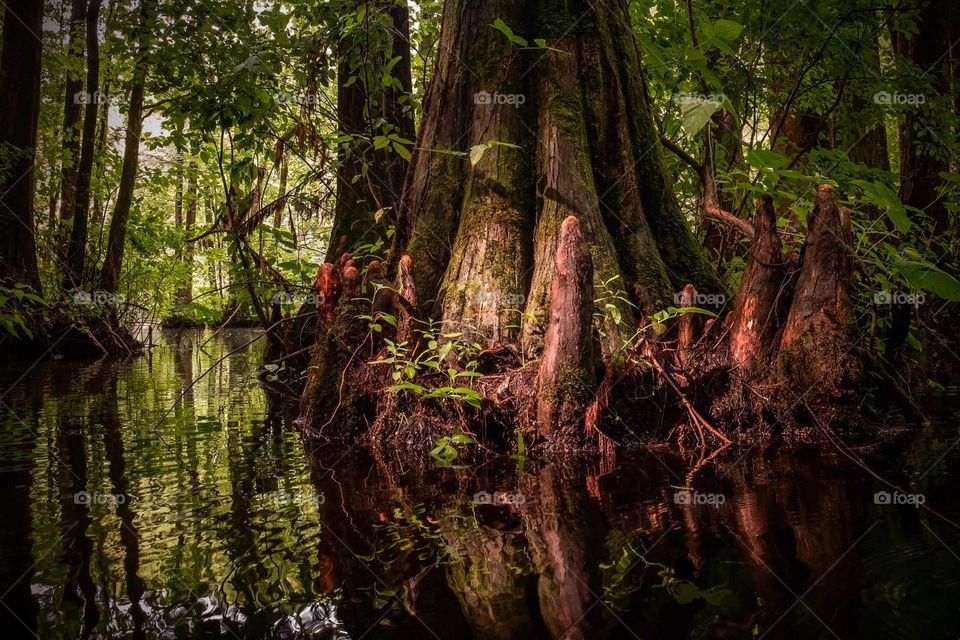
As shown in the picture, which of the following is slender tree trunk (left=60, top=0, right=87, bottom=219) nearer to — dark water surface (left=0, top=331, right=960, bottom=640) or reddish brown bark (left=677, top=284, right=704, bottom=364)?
dark water surface (left=0, top=331, right=960, bottom=640)

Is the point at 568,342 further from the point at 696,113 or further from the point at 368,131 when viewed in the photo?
the point at 368,131

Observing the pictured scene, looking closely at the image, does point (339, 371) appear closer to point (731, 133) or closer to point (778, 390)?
point (778, 390)

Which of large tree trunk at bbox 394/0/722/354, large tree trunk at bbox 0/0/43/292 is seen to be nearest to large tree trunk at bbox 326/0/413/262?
large tree trunk at bbox 394/0/722/354

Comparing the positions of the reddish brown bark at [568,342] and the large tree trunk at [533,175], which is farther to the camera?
the large tree trunk at [533,175]

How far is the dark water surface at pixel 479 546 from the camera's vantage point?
5.03ft

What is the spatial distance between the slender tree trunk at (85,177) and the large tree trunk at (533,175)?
9.67 m

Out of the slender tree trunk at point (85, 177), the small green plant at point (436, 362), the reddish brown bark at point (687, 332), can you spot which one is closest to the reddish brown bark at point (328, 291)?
the small green plant at point (436, 362)

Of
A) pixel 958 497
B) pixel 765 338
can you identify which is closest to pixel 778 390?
pixel 765 338

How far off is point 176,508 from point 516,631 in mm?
1669

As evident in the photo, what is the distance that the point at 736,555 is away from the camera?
72.3 inches

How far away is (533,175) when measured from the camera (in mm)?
4160

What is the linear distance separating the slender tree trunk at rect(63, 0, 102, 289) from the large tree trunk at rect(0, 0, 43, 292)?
1373mm

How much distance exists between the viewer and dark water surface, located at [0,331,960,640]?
153 centimetres

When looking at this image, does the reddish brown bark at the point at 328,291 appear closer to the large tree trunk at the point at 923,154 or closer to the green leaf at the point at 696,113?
the green leaf at the point at 696,113
